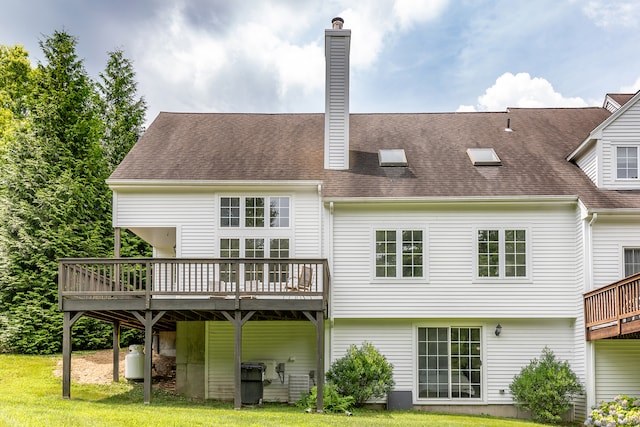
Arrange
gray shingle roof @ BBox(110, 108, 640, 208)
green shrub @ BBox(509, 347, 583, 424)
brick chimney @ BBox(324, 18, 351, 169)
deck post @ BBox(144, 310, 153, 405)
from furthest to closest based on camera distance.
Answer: brick chimney @ BBox(324, 18, 351, 169)
gray shingle roof @ BBox(110, 108, 640, 208)
green shrub @ BBox(509, 347, 583, 424)
deck post @ BBox(144, 310, 153, 405)

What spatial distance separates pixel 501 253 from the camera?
1536cm

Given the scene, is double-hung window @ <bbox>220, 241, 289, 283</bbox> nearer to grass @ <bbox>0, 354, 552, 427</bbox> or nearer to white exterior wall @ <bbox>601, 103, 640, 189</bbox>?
grass @ <bbox>0, 354, 552, 427</bbox>

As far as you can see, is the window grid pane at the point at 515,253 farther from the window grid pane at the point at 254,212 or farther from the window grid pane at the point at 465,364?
the window grid pane at the point at 254,212

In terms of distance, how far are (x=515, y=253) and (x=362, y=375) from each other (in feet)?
14.9

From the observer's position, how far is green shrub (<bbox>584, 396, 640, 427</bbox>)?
1272 cm

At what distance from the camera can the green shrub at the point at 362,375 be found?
1434cm

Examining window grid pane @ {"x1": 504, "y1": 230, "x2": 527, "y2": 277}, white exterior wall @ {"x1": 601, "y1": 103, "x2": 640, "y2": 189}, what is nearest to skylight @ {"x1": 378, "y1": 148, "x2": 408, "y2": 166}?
window grid pane @ {"x1": 504, "y1": 230, "x2": 527, "y2": 277}

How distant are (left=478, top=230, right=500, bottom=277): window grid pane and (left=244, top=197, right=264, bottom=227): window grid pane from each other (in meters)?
5.15

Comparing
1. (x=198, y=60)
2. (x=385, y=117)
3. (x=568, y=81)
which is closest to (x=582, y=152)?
(x=385, y=117)

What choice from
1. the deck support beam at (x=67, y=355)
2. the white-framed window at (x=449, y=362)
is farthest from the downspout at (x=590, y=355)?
the deck support beam at (x=67, y=355)

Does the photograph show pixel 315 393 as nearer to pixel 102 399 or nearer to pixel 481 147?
pixel 102 399

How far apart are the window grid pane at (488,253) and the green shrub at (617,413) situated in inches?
140

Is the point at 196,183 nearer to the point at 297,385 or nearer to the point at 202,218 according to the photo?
the point at 202,218

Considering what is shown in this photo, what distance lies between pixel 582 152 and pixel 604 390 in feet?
18.6
